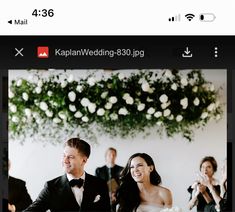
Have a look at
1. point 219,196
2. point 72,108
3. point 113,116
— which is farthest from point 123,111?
point 219,196

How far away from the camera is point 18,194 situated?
3.14 feet

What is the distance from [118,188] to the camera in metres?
0.99

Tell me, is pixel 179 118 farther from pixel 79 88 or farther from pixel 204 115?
pixel 79 88

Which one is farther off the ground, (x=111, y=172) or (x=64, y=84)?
(x=64, y=84)

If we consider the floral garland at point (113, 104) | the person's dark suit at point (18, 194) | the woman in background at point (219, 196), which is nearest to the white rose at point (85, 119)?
the floral garland at point (113, 104)

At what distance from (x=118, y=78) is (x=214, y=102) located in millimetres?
251

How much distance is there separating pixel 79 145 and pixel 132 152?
14 cm

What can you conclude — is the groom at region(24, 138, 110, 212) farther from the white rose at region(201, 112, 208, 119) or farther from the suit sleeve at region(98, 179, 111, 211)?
the white rose at region(201, 112, 208, 119)

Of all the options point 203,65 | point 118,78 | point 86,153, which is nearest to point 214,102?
point 203,65

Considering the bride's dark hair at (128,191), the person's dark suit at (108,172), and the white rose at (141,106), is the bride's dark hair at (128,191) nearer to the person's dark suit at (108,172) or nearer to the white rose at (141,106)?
the person's dark suit at (108,172)

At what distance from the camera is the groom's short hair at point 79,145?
0.95 metres
